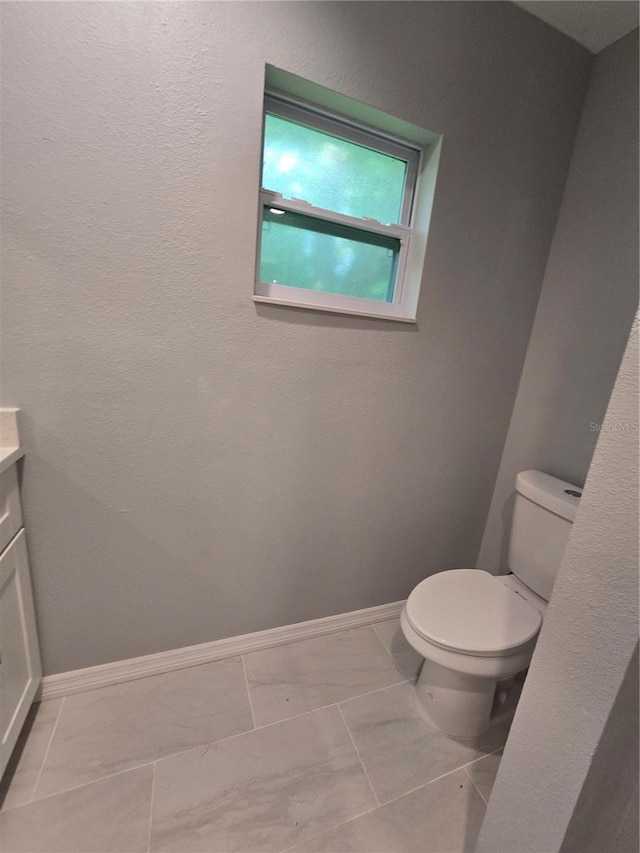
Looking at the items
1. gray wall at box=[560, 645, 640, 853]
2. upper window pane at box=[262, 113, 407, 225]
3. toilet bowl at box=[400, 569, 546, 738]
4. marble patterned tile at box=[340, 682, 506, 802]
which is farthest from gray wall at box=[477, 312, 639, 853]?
upper window pane at box=[262, 113, 407, 225]

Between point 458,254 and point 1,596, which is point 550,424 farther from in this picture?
point 1,596

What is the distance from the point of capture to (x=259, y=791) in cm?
98

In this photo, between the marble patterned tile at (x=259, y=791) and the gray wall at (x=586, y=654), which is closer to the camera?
the gray wall at (x=586, y=654)

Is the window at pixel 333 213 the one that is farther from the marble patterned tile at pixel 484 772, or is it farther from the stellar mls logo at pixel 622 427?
the marble patterned tile at pixel 484 772

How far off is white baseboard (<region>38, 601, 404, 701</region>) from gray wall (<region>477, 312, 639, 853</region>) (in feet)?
3.18

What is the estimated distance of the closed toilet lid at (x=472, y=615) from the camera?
104cm

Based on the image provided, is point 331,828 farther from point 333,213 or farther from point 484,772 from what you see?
point 333,213

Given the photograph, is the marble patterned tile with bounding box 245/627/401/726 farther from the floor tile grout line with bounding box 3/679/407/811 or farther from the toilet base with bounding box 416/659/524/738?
the toilet base with bounding box 416/659/524/738

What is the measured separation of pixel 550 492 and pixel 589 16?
1.60 metres

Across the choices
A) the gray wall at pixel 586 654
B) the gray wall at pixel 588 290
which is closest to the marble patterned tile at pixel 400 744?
the gray wall at pixel 586 654

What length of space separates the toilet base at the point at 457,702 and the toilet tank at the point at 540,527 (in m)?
0.40

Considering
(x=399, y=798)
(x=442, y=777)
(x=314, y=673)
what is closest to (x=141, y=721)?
(x=314, y=673)

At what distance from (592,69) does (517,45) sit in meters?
0.38

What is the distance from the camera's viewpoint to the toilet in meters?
1.04
